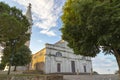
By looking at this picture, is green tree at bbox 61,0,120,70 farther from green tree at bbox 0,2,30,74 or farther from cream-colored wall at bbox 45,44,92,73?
cream-colored wall at bbox 45,44,92,73

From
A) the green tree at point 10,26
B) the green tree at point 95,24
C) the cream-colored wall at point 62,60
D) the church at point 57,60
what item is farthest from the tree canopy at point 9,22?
the cream-colored wall at point 62,60

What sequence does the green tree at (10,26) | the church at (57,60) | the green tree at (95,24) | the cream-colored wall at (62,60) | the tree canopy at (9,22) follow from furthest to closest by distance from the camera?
the cream-colored wall at (62,60)
the church at (57,60)
the green tree at (10,26)
the tree canopy at (9,22)
the green tree at (95,24)

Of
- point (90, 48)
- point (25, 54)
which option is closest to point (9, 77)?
point (90, 48)

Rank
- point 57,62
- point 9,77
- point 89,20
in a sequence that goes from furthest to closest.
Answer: point 57,62
point 9,77
point 89,20

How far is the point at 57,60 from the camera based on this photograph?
39875 millimetres

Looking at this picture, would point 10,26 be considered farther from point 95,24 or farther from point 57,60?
point 57,60

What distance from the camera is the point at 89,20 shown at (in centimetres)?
1088

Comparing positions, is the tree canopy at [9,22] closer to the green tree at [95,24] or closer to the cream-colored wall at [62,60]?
the green tree at [95,24]

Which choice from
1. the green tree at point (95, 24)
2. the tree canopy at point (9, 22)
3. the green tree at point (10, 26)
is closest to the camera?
the green tree at point (95, 24)

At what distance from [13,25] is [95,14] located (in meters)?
7.64

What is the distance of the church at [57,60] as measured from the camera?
1490 inches

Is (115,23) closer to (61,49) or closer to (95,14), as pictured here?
(95,14)

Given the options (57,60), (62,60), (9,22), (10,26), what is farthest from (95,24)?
(62,60)

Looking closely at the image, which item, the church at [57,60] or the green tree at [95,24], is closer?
the green tree at [95,24]
